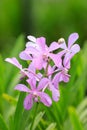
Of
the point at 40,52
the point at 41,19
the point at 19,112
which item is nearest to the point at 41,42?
the point at 40,52

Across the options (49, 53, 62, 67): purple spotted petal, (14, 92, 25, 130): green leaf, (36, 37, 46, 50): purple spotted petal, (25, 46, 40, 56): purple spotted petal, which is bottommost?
(14, 92, 25, 130): green leaf

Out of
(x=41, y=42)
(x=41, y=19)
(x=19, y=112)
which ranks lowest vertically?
(x=19, y=112)

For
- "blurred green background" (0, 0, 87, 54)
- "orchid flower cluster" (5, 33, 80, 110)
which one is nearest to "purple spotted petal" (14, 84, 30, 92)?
"orchid flower cluster" (5, 33, 80, 110)

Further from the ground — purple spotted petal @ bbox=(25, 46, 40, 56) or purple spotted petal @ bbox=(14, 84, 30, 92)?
purple spotted petal @ bbox=(25, 46, 40, 56)

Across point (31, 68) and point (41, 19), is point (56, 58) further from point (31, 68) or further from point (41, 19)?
point (41, 19)

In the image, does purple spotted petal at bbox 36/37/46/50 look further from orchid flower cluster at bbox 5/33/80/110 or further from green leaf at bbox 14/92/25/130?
green leaf at bbox 14/92/25/130

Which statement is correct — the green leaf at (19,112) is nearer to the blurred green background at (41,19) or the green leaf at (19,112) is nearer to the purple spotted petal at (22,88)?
the purple spotted petal at (22,88)

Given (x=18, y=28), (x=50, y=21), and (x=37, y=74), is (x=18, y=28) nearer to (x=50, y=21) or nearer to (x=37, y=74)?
(x=50, y=21)

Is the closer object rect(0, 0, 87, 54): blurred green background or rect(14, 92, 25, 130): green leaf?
rect(14, 92, 25, 130): green leaf
